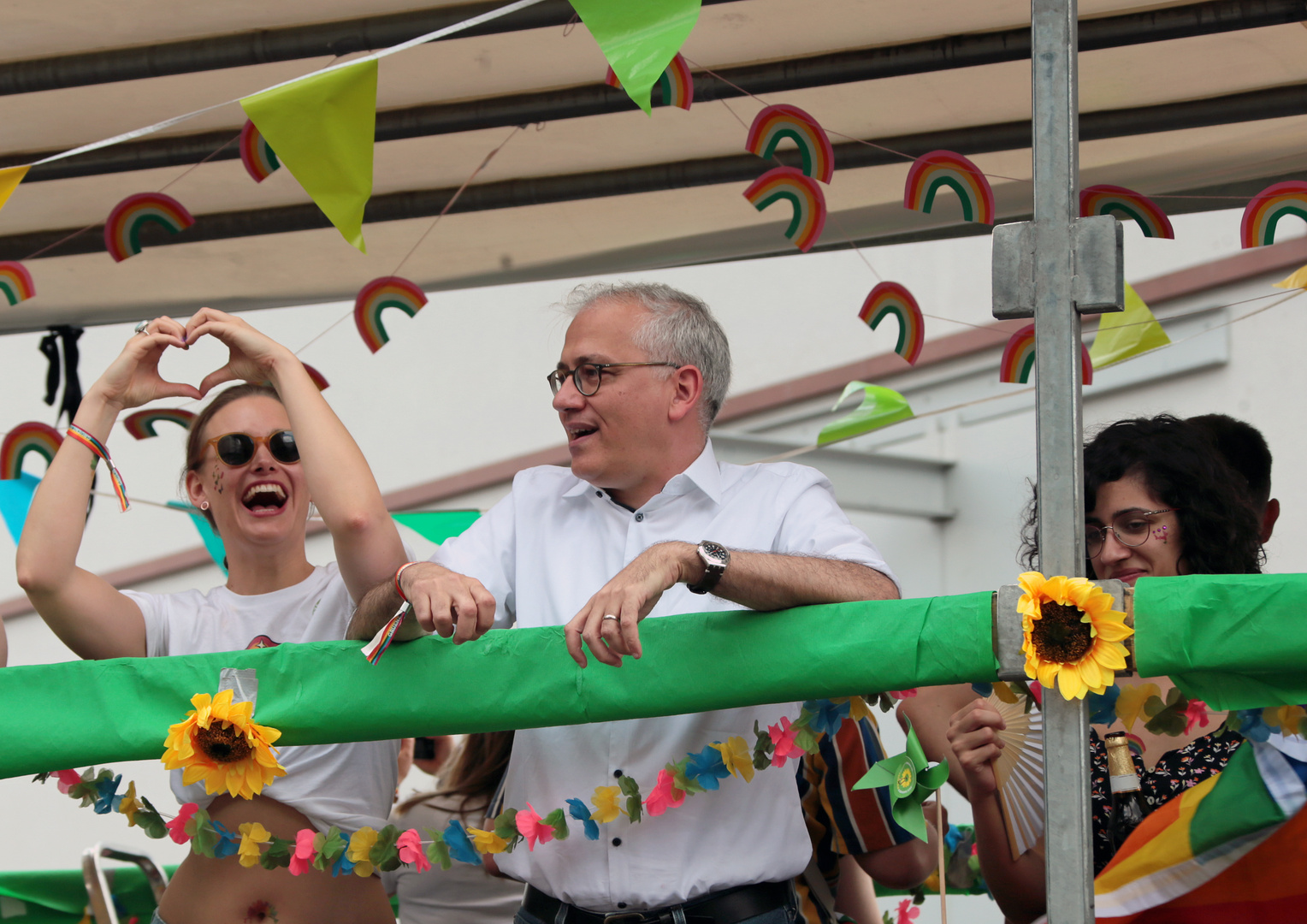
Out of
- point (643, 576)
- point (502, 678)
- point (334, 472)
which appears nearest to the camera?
point (643, 576)

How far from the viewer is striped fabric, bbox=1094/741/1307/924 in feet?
6.08

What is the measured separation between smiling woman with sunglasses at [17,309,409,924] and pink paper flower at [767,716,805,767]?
62 centimetres

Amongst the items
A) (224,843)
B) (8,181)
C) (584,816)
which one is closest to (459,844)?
(584,816)

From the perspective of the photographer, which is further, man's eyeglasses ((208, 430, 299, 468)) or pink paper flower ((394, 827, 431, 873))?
man's eyeglasses ((208, 430, 299, 468))

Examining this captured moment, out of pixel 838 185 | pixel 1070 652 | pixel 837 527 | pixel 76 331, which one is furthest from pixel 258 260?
pixel 1070 652

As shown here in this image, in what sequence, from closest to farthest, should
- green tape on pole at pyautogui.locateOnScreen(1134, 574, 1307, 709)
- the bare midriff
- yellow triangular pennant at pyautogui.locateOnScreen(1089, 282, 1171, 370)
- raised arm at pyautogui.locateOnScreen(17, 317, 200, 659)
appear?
green tape on pole at pyautogui.locateOnScreen(1134, 574, 1307, 709), raised arm at pyautogui.locateOnScreen(17, 317, 200, 659), the bare midriff, yellow triangular pennant at pyautogui.locateOnScreen(1089, 282, 1171, 370)

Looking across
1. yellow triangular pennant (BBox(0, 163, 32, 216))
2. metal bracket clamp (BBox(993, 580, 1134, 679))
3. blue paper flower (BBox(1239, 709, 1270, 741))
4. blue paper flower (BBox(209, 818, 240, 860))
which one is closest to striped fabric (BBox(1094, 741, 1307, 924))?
blue paper flower (BBox(1239, 709, 1270, 741))

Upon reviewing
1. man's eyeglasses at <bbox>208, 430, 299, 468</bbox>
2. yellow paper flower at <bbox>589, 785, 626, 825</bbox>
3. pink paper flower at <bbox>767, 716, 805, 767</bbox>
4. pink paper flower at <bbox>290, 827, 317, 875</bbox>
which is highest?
man's eyeglasses at <bbox>208, 430, 299, 468</bbox>

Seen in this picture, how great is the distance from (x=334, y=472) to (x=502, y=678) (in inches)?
17.7

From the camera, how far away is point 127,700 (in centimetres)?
201

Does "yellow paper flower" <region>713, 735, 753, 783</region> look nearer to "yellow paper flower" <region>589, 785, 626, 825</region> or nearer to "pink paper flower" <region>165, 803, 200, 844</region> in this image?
"yellow paper flower" <region>589, 785, 626, 825</region>

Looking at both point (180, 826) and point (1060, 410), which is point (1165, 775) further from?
point (180, 826)

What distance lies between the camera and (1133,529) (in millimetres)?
2451

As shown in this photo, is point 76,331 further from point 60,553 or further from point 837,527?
point 837,527
